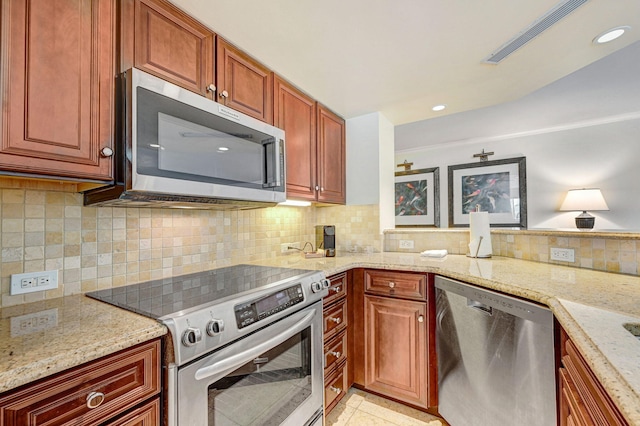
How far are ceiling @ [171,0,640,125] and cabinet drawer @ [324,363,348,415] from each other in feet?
6.19

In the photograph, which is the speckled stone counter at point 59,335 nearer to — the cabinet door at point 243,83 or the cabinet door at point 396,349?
the cabinet door at point 243,83

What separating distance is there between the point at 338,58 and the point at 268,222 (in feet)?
4.00

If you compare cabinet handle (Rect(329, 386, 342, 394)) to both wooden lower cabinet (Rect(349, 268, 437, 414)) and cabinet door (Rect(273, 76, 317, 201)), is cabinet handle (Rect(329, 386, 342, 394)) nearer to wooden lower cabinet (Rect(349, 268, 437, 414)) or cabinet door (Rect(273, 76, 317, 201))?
wooden lower cabinet (Rect(349, 268, 437, 414))

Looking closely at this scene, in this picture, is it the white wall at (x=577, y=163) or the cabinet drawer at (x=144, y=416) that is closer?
the cabinet drawer at (x=144, y=416)

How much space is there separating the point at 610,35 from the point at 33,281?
2835 mm

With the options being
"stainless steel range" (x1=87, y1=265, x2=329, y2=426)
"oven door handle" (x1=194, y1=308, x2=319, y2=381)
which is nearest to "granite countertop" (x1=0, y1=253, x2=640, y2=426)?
"stainless steel range" (x1=87, y1=265, x2=329, y2=426)

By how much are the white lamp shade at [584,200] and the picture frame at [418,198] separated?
1395 millimetres

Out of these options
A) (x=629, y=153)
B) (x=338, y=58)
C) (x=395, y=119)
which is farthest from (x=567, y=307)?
(x=629, y=153)

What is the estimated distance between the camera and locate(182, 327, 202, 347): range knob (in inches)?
33.7

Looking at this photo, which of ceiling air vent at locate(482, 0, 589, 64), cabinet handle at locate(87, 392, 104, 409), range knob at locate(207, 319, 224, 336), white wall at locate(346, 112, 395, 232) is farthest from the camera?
white wall at locate(346, 112, 395, 232)

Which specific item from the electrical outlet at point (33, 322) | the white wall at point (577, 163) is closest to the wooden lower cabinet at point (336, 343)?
the electrical outlet at point (33, 322)

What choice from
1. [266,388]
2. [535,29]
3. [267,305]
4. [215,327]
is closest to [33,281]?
[215,327]

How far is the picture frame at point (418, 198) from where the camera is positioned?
13.2 feet

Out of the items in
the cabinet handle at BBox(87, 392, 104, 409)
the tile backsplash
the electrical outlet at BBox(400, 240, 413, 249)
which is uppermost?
the tile backsplash
